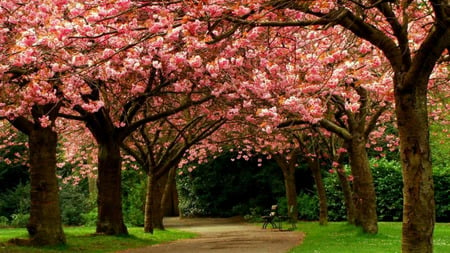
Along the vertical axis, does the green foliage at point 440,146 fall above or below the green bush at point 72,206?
above

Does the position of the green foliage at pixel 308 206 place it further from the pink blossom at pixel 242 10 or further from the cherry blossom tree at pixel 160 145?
the pink blossom at pixel 242 10

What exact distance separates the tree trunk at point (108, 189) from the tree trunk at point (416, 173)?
39.6ft

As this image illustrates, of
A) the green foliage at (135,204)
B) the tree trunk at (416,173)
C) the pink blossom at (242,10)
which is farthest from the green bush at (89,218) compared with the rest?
the pink blossom at (242,10)

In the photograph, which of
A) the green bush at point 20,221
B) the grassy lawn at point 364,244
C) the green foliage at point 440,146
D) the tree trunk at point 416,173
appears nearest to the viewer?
the tree trunk at point 416,173

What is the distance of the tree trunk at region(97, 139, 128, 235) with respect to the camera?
1870cm

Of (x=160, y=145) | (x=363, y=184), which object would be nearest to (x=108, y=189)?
(x=160, y=145)

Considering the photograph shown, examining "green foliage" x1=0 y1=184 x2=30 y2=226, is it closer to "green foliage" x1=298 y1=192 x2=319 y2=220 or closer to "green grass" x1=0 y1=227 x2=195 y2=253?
"green grass" x1=0 y1=227 x2=195 y2=253

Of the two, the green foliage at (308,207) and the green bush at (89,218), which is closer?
the green bush at (89,218)

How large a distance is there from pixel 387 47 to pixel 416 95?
822 millimetres

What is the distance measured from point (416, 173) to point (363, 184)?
10.3 meters

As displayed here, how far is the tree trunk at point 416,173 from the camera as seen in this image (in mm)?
8023

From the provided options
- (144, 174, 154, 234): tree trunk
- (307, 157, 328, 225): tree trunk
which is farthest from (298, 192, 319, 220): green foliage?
(144, 174, 154, 234): tree trunk

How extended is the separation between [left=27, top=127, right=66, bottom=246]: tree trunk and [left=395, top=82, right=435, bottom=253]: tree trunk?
395 inches

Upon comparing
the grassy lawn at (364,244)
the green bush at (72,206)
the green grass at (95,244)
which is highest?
the green bush at (72,206)
